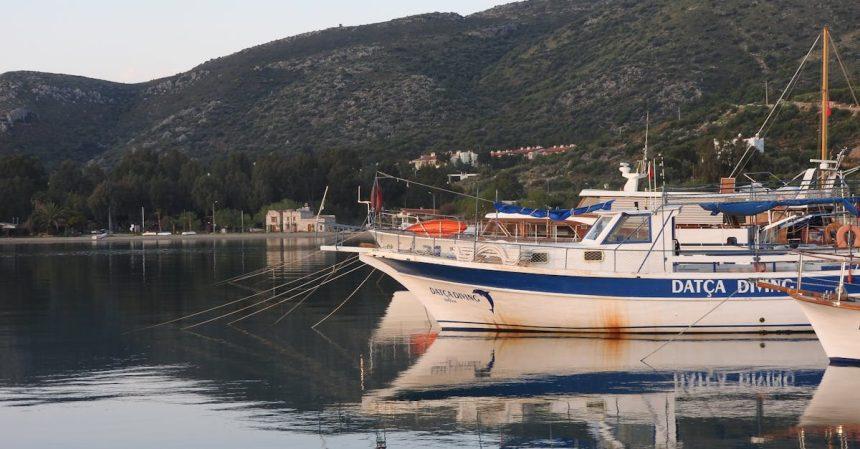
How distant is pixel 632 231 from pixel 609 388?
25.1 ft

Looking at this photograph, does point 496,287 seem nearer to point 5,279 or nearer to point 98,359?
point 98,359

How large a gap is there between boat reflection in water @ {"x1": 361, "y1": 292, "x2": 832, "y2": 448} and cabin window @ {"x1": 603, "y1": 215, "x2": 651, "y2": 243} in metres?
2.31

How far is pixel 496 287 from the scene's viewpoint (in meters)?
31.2

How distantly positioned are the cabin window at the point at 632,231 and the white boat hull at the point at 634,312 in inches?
43.7

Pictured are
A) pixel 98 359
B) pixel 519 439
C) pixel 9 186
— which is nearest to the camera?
pixel 519 439

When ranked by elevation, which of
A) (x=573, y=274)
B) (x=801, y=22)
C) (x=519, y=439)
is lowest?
(x=519, y=439)

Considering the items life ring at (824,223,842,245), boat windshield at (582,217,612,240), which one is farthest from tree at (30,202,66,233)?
life ring at (824,223,842,245)

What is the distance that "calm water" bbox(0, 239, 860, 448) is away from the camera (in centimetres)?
2030

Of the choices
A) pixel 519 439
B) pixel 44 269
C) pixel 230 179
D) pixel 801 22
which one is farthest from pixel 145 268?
pixel 801 22

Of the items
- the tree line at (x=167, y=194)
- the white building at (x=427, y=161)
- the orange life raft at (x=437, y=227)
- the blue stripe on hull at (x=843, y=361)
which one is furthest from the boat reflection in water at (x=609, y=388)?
the white building at (x=427, y=161)

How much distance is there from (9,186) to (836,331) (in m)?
138

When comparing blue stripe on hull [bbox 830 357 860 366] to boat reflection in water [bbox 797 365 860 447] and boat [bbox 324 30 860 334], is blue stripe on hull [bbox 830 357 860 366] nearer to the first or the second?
boat reflection in water [bbox 797 365 860 447]

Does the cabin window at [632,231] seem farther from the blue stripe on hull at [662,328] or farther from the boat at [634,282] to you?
the blue stripe on hull at [662,328]

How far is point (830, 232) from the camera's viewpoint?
32.9 meters
